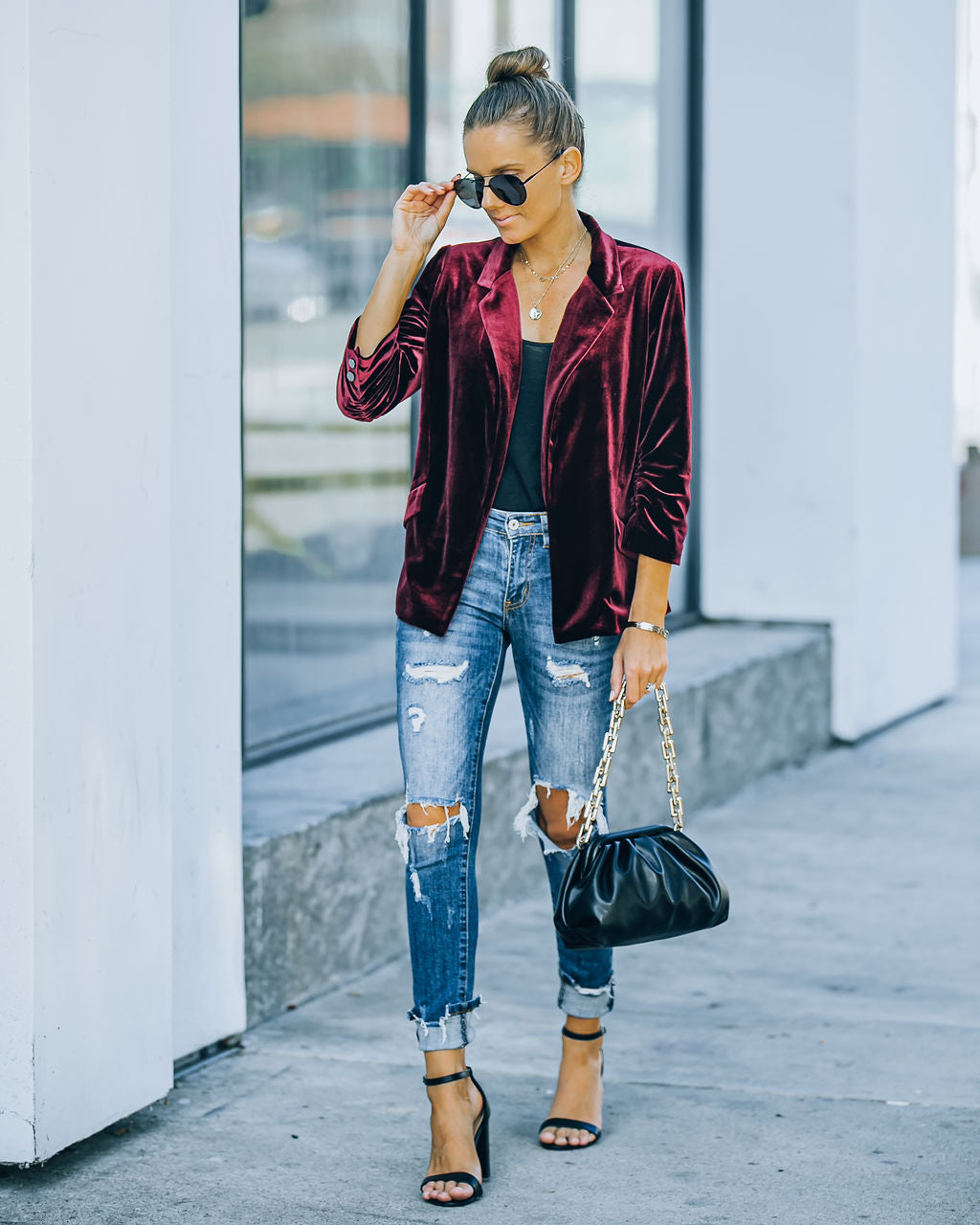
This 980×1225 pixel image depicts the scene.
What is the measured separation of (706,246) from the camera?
836 centimetres

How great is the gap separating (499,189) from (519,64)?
0.74 feet

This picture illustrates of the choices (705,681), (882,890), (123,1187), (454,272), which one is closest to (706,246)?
(705,681)

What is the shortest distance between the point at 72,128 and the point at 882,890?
11.2 feet

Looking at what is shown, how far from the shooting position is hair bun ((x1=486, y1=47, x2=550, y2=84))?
3244 mm

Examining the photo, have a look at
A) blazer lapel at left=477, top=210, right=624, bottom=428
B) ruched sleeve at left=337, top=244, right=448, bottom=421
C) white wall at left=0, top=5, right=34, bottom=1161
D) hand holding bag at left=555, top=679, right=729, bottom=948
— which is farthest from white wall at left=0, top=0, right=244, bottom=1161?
hand holding bag at left=555, top=679, right=729, bottom=948

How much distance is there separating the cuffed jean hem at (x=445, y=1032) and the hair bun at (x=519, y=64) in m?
1.62

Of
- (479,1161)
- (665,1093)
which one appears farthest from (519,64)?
(665,1093)

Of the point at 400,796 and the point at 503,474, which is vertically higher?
the point at 503,474

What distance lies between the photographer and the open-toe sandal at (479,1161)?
329 cm

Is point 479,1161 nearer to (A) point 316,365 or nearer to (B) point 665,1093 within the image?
(B) point 665,1093

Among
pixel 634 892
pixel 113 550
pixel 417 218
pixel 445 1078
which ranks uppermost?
pixel 417 218

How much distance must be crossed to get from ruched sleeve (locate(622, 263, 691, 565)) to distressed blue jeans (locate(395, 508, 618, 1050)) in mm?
180

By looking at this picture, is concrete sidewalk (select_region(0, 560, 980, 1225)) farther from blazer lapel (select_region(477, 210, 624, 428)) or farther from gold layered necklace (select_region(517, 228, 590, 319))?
gold layered necklace (select_region(517, 228, 590, 319))

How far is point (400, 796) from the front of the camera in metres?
4.85
